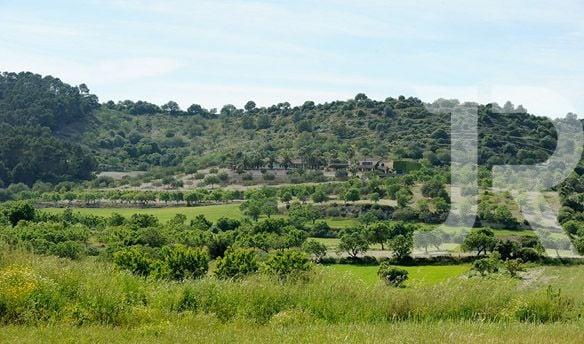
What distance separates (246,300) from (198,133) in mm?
142305

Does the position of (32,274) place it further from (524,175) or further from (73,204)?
(73,204)

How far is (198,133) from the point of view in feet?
484

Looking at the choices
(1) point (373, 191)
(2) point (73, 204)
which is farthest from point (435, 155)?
(2) point (73, 204)

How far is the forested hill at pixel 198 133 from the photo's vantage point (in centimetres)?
9738

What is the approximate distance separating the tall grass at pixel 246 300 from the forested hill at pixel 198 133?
2088 inches

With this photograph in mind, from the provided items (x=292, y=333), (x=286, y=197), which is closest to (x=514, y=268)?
(x=292, y=333)

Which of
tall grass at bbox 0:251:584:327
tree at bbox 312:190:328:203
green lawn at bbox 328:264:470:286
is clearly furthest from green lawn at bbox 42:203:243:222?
tall grass at bbox 0:251:584:327

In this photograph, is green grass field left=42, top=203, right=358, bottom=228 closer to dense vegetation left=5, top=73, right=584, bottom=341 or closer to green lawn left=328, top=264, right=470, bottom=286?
dense vegetation left=5, top=73, right=584, bottom=341

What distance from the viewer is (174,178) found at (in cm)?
10100

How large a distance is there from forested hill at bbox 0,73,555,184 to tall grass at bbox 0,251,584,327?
5303 cm

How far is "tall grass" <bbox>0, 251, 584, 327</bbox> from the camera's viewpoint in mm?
6664

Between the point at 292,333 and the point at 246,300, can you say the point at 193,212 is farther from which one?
the point at 292,333

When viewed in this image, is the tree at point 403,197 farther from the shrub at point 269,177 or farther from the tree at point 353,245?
the shrub at point 269,177

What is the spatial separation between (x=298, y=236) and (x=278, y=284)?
43.0m
